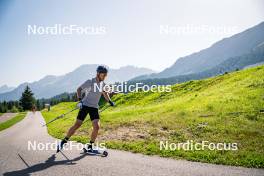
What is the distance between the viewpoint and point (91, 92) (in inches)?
389

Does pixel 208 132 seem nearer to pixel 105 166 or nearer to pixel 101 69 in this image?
pixel 101 69

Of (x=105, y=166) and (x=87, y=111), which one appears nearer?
(x=105, y=166)

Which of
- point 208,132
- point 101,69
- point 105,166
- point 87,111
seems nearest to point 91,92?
point 87,111

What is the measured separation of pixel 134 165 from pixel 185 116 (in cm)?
1032

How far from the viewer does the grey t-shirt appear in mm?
9805

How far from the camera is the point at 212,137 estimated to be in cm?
1245

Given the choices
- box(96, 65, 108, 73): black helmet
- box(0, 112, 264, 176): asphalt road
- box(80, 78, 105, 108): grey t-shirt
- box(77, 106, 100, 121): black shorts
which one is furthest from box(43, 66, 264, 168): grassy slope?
box(96, 65, 108, 73): black helmet

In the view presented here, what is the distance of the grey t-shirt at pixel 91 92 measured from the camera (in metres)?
9.80

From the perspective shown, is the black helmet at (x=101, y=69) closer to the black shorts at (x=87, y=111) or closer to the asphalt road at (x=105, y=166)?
the black shorts at (x=87, y=111)

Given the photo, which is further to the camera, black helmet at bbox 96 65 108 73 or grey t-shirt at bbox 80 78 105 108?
black helmet at bbox 96 65 108 73

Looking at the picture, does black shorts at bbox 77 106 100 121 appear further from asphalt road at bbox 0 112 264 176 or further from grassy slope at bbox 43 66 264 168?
grassy slope at bbox 43 66 264 168

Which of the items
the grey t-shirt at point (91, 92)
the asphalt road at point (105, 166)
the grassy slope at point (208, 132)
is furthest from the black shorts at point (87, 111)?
the grassy slope at point (208, 132)

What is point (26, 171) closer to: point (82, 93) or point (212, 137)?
point (82, 93)

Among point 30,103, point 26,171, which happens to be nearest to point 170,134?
point 26,171
